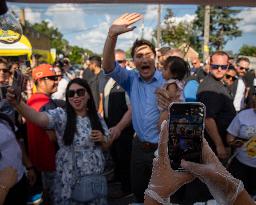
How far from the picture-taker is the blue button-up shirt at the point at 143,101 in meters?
2.97

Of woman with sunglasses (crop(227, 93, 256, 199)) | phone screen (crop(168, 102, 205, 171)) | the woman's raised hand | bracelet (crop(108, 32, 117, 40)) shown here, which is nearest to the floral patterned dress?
bracelet (crop(108, 32, 117, 40))

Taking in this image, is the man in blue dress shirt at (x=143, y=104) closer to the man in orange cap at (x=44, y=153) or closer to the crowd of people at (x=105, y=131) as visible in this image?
the crowd of people at (x=105, y=131)

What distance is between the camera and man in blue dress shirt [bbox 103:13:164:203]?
9.78ft

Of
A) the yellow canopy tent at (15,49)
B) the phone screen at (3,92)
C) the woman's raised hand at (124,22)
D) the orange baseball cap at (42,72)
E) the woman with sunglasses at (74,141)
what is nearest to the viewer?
the woman's raised hand at (124,22)

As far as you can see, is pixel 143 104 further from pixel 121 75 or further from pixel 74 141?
pixel 74 141

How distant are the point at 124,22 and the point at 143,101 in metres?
0.87

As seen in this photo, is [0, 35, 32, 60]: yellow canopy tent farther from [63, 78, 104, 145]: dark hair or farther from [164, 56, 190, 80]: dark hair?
[164, 56, 190, 80]: dark hair

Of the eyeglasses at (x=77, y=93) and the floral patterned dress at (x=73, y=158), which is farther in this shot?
the eyeglasses at (x=77, y=93)

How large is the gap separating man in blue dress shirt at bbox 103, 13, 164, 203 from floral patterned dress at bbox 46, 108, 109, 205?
0.34 m

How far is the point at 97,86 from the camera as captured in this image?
23.7ft

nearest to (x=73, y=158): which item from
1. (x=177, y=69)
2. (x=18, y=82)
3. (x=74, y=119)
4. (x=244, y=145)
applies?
(x=74, y=119)

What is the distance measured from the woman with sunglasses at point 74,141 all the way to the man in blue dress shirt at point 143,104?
30 cm

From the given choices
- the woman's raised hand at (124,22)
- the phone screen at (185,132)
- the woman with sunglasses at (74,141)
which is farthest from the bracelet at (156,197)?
the woman with sunglasses at (74,141)

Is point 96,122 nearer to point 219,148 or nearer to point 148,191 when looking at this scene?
point 219,148
